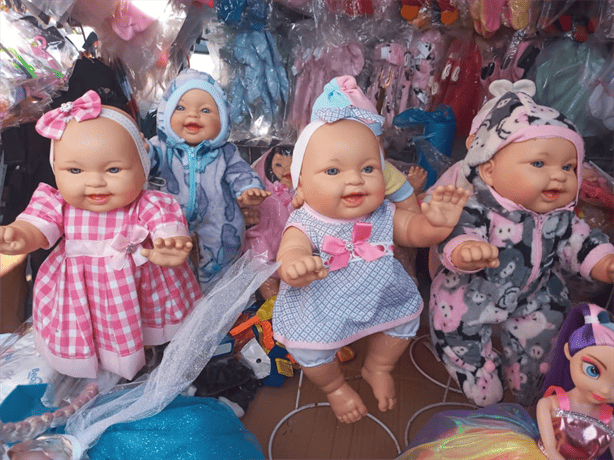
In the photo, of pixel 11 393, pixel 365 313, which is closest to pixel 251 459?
pixel 365 313

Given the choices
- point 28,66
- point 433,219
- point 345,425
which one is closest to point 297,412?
point 345,425

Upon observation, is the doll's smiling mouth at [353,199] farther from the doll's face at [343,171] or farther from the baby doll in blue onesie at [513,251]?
the baby doll in blue onesie at [513,251]

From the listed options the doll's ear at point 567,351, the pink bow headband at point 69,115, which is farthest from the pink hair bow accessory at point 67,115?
the doll's ear at point 567,351

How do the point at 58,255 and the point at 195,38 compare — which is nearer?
the point at 58,255

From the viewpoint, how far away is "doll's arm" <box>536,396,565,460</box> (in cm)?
→ 96

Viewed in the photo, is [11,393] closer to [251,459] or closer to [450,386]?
[251,459]

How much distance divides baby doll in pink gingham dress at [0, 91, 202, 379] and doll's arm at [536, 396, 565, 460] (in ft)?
2.81

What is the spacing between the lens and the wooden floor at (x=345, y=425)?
4.40 feet

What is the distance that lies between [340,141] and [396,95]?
4.55 feet

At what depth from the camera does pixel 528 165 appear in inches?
43.6

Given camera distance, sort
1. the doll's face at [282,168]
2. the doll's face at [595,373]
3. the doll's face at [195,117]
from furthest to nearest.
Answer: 1. the doll's face at [282,168]
2. the doll's face at [195,117]
3. the doll's face at [595,373]

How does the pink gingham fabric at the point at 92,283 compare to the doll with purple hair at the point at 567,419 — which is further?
the pink gingham fabric at the point at 92,283

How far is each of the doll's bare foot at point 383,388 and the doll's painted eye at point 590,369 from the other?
1.53ft

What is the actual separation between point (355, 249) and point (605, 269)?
61 centimetres
